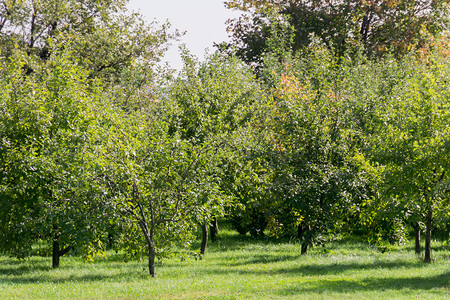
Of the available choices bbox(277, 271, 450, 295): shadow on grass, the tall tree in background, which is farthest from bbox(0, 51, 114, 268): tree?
the tall tree in background

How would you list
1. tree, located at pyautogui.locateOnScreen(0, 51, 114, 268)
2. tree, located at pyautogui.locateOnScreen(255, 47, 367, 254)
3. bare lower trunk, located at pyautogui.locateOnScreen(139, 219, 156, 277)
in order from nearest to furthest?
tree, located at pyautogui.locateOnScreen(0, 51, 114, 268) → bare lower trunk, located at pyautogui.locateOnScreen(139, 219, 156, 277) → tree, located at pyautogui.locateOnScreen(255, 47, 367, 254)

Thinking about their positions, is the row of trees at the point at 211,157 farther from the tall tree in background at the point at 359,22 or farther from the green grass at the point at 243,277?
the tall tree in background at the point at 359,22

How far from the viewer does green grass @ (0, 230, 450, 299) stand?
45.3 feet

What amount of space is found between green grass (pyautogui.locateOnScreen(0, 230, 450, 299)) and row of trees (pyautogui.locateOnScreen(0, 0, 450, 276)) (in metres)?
1.11

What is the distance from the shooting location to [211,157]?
16797mm

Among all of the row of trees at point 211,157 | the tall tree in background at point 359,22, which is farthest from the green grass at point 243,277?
the tall tree in background at point 359,22

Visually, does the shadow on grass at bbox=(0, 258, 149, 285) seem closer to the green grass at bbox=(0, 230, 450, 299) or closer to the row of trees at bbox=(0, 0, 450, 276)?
the green grass at bbox=(0, 230, 450, 299)

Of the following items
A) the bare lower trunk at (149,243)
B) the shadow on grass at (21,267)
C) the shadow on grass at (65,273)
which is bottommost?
the shadow on grass at (21,267)

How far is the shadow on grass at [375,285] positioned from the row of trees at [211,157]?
2214 mm

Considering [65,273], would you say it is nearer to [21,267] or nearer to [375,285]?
[21,267]

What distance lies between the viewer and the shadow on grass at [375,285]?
14258 millimetres

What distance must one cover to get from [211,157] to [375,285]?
6603 millimetres

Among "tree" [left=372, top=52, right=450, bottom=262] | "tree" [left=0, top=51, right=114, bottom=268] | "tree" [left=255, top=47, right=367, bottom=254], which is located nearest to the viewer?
"tree" [left=0, top=51, right=114, bottom=268]

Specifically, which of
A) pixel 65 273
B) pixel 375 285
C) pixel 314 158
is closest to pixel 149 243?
pixel 65 273
